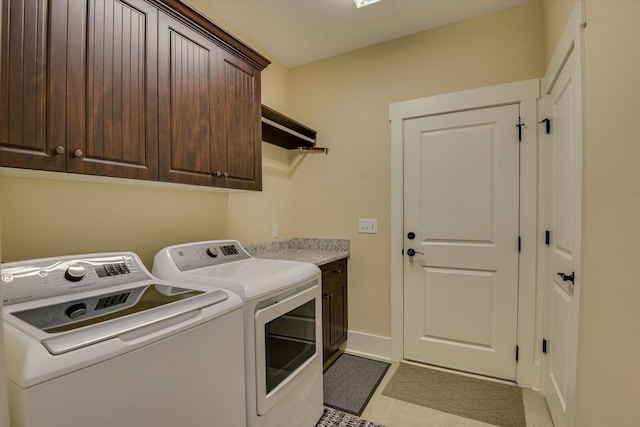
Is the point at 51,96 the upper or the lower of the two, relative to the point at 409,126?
lower

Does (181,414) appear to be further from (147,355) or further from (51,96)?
(51,96)

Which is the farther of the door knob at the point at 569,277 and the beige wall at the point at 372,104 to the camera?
the beige wall at the point at 372,104

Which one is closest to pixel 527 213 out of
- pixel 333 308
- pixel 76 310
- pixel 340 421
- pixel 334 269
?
pixel 334 269

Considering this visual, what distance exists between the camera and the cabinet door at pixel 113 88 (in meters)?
1.18

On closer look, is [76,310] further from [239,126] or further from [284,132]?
[284,132]

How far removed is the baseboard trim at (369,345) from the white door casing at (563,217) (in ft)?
3.58

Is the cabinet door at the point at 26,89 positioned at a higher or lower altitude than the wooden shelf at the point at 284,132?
lower

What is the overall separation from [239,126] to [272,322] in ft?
3.92

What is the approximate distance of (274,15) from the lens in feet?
7.49

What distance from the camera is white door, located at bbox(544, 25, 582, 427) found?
142 centimetres

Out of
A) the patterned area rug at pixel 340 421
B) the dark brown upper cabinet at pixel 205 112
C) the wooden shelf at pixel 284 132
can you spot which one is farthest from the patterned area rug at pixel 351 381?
the wooden shelf at pixel 284 132

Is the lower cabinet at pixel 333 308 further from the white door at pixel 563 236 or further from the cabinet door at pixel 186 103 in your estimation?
the white door at pixel 563 236

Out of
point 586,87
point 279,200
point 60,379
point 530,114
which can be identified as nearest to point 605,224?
point 586,87

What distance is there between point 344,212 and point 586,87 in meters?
1.83
